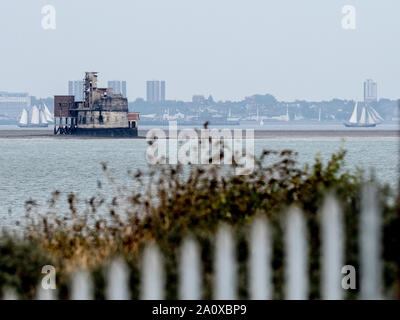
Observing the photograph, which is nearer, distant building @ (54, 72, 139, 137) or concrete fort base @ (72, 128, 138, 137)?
distant building @ (54, 72, 139, 137)

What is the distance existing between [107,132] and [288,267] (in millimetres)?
114858

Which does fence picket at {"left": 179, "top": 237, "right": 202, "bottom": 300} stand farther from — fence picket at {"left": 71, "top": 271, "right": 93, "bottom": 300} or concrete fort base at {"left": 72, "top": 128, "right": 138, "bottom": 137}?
concrete fort base at {"left": 72, "top": 128, "right": 138, "bottom": 137}

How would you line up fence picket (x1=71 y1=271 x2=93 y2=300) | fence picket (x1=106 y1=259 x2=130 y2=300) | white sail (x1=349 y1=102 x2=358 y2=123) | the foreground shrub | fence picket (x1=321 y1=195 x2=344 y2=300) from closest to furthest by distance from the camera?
fence picket (x1=321 y1=195 x2=344 y2=300)
fence picket (x1=106 y1=259 x2=130 y2=300)
fence picket (x1=71 y1=271 x2=93 y2=300)
the foreground shrub
white sail (x1=349 y1=102 x2=358 y2=123)

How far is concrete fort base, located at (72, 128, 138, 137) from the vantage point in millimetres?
118875

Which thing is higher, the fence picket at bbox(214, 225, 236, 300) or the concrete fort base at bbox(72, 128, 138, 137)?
the fence picket at bbox(214, 225, 236, 300)

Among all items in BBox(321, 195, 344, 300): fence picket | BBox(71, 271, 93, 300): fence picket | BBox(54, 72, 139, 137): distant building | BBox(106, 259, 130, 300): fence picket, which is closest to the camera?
BBox(321, 195, 344, 300): fence picket

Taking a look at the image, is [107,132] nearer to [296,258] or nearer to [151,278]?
[151,278]

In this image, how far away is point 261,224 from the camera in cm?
568

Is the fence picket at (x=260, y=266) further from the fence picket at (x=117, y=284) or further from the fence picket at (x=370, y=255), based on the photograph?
the fence picket at (x=117, y=284)

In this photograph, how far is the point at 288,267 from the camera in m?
5.71

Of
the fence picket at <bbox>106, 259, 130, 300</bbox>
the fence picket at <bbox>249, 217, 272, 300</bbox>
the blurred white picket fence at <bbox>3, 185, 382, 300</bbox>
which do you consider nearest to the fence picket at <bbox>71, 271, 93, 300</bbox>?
the blurred white picket fence at <bbox>3, 185, 382, 300</bbox>

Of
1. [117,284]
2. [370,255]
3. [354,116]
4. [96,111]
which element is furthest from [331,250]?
[354,116]

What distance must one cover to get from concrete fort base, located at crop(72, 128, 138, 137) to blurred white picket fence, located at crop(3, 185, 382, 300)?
113225mm
